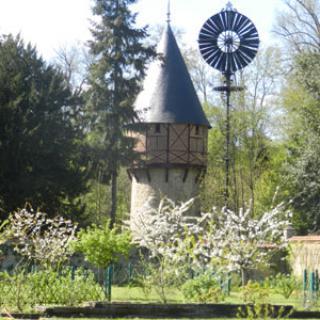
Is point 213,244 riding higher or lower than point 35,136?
lower

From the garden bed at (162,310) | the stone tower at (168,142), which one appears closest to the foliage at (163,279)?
the garden bed at (162,310)

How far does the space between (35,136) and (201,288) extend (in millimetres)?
14471

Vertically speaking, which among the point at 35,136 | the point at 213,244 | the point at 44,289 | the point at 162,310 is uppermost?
the point at 35,136

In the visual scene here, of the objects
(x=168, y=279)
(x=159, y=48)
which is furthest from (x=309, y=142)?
(x=168, y=279)

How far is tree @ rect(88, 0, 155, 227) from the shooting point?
3412 centimetres

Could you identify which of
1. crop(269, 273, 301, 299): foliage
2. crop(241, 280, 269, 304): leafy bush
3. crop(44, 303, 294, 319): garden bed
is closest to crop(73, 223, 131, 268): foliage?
crop(44, 303, 294, 319): garden bed

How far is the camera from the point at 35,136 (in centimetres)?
3066

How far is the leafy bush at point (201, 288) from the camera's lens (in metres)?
17.4

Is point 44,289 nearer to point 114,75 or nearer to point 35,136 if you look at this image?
point 35,136

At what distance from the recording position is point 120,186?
4547cm

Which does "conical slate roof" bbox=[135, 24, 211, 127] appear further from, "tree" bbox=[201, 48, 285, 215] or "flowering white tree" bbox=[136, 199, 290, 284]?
"flowering white tree" bbox=[136, 199, 290, 284]

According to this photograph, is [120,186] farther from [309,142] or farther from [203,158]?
[309,142]

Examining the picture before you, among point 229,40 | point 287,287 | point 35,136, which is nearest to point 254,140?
point 229,40

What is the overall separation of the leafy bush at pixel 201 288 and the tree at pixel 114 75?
52.5 feet
